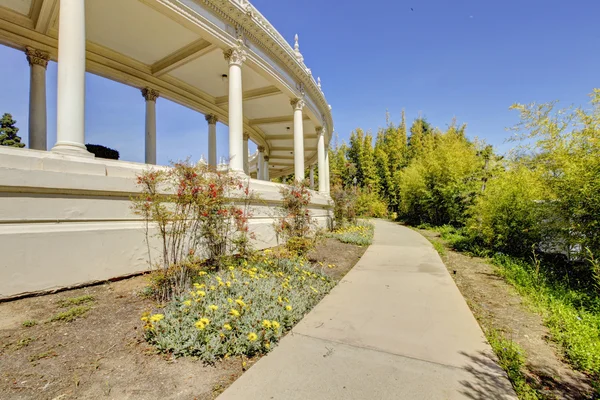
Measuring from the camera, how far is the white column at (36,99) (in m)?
5.96

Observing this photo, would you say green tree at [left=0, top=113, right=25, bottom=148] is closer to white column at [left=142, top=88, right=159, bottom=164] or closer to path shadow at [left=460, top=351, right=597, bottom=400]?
white column at [left=142, top=88, right=159, bottom=164]

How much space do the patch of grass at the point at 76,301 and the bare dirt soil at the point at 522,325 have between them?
169 inches

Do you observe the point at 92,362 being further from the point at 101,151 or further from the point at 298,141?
A: the point at 298,141

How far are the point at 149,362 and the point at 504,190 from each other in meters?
7.06

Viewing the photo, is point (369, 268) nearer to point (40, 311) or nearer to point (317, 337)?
point (317, 337)

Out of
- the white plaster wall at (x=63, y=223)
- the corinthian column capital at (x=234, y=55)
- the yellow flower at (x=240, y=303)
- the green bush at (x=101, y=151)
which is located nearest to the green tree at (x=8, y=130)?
the green bush at (x=101, y=151)

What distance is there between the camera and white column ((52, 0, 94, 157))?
11.9 feet

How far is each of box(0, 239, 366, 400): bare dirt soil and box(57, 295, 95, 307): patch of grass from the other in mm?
36

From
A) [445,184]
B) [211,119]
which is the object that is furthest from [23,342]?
[445,184]

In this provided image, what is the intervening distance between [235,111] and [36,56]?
15.3ft

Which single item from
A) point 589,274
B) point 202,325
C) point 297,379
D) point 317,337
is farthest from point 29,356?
point 589,274

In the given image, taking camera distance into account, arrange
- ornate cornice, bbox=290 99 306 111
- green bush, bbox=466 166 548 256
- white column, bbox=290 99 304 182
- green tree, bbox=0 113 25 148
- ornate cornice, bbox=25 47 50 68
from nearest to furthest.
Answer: green bush, bbox=466 166 548 256
ornate cornice, bbox=25 47 50 68
white column, bbox=290 99 304 182
ornate cornice, bbox=290 99 306 111
green tree, bbox=0 113 25 148

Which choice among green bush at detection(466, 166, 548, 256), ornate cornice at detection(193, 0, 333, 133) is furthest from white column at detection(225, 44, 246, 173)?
green bush at detection(466, 166, 548, 256)

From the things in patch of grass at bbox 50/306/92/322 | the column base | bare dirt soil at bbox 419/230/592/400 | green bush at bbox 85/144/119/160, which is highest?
green bush at bbox 85/144/119/160
